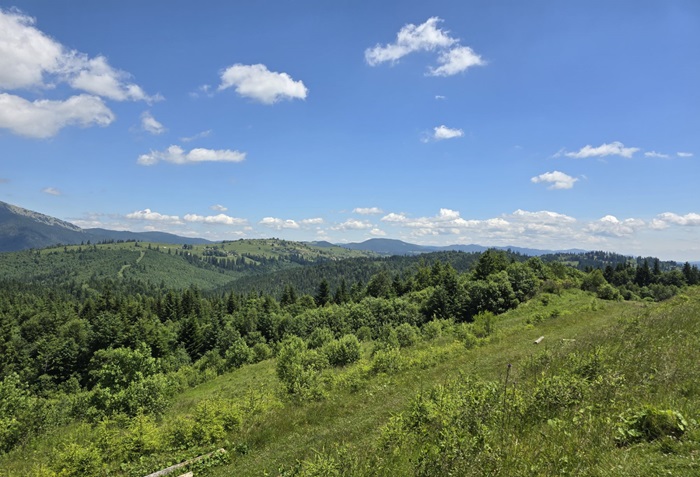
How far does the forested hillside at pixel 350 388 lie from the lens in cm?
825

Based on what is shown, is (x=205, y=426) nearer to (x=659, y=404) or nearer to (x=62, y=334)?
(x=659, y=404)

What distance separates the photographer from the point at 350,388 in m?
23.1

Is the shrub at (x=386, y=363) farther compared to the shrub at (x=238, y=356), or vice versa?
the shrub at (x=238, y=356)

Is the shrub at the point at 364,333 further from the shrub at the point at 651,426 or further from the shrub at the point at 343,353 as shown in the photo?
the shrub at the point at 651,426

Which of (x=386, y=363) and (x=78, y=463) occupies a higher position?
(x=386, y=363)

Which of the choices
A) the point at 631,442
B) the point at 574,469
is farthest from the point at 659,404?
the point at 574,469

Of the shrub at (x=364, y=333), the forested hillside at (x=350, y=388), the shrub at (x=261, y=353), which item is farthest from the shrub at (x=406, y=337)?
the shrub at (x=261, y=353)

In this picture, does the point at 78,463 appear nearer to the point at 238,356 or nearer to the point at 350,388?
the point at 350,388

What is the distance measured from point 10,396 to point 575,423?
57.3 meters

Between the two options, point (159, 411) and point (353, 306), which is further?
point (353, 306)

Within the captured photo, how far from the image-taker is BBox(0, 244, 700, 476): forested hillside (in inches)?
325

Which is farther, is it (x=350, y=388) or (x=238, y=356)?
(x=238, y=356)

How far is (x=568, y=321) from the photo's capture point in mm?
39531

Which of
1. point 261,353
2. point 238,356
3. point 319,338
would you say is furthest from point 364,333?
point 238,356
